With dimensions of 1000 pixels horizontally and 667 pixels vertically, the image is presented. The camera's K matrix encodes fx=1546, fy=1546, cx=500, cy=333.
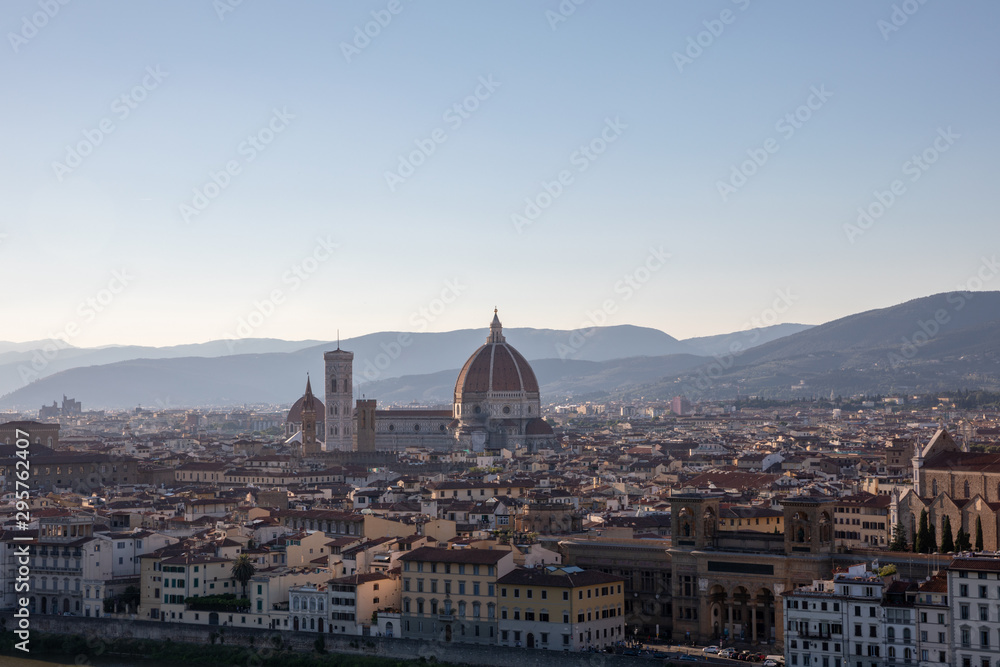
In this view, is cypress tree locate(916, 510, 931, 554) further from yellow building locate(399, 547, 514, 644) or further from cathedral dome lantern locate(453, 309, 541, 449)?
cathedral dome lantern locate(453, 309, 541, 449)

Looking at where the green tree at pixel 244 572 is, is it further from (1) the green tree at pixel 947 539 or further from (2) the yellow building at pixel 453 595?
(1) the green tree at pixel 947 539

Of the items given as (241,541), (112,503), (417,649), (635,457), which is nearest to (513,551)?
(417,649)

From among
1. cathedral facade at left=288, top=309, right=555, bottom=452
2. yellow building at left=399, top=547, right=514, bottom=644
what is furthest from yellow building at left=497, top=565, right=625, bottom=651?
cathedral facade at left=288, top=309, right=555, bottom=452

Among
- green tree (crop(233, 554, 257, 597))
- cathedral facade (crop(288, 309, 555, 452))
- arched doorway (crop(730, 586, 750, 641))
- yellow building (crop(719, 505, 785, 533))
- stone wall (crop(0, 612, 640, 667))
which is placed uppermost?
cathedral facade (crop(288, 309, 555, 452))

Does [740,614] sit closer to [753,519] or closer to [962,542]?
[753,519]

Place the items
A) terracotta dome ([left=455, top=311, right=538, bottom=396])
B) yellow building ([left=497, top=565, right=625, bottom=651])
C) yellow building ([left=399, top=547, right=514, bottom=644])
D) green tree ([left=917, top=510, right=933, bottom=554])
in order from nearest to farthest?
yellow building ([left=497, top=565, right=625, bottom=651]) < yellow building ([left=399, top=547, right=514, bottom=644]) < green tree ([left=917, top=510, right=933, bottom=554]) < terracotta dome ([left=455, top=311, right=538, bottom=396])

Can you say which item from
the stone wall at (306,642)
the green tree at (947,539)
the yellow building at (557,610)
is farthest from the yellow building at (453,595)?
the green tree at (947,539)

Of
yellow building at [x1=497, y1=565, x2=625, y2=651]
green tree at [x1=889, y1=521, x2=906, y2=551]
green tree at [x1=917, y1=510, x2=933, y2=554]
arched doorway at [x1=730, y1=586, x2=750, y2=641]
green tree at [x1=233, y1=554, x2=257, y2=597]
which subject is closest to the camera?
yellow building at [x1=497, y1=565, x2=625, y2=651]
